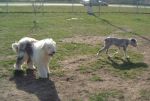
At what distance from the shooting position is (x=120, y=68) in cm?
1085

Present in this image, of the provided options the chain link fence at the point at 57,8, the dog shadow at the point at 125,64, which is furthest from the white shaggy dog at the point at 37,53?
the chain link fence at the point at 57,8

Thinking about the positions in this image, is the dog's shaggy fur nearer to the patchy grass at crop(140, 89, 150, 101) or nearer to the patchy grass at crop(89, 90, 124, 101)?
the patchy grass at crop(140, 89, 150, 101)

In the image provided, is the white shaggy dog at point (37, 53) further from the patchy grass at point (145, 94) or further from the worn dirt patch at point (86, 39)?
the worn dirt patch at point (86, 39)

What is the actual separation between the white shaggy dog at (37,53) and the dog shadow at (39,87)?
297 millimetres

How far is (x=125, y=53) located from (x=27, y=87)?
4933mm

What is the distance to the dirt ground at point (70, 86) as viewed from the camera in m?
8.04

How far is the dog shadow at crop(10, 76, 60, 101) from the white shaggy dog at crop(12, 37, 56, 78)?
30cm

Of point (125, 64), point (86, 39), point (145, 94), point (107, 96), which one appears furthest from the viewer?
point (86, 39)

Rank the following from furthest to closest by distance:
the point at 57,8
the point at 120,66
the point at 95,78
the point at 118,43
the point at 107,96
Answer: the point at 57,8 < the point at 118,43 < the point at 120,66 < the point at 95,78 < the point at 107,96

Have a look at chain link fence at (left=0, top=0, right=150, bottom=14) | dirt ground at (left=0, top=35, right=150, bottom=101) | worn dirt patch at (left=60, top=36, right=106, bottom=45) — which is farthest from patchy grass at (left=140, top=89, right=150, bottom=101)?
chain link fence at (left=0, top=0, right=150, bottom=14)

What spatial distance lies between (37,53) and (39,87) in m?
0.95

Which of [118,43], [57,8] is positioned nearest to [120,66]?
[118,43]

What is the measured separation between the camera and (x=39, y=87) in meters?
8.73

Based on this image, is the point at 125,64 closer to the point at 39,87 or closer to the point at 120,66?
the point at 120,66
